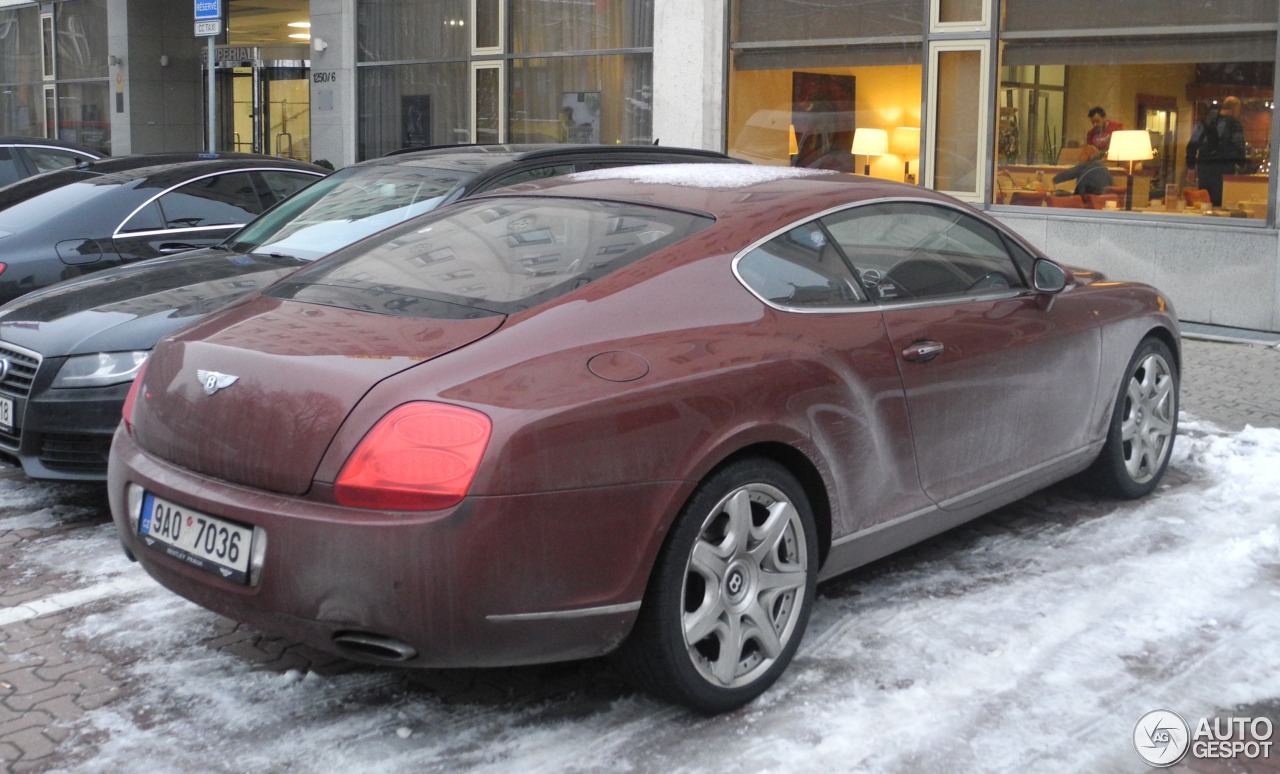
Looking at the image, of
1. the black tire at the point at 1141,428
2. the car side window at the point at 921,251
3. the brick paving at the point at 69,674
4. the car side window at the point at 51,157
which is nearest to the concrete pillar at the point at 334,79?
the car side window at the point at 51,157

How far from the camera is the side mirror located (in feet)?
17.2

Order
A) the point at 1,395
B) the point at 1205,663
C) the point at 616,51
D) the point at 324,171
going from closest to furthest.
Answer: the point at 1205,663 < the point at 1,395 < the point at 324,171 < the point at 616,51

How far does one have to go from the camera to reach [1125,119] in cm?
1173

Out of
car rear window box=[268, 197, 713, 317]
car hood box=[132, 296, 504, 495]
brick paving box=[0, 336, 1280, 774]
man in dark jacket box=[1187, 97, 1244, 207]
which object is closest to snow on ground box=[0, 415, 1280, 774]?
brick paving box=[0, 336, 1280, 774]

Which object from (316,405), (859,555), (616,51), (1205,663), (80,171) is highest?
(616,51)

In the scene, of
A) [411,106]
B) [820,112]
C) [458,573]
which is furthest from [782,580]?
[411,106]

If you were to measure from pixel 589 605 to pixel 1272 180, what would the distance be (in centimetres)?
913

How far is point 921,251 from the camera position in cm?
485

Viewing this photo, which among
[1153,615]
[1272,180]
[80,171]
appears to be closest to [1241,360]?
[1272,180]

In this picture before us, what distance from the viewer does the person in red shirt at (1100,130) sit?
11.9m

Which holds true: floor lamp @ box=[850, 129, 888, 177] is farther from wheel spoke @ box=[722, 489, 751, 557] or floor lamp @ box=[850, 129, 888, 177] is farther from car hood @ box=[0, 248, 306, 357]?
wheel spoke @ box=[722, 489, 751, 557]

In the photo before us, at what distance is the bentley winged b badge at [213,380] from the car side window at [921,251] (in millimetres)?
1948

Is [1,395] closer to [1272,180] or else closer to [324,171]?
[324,171]

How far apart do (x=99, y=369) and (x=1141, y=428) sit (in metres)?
4.41
